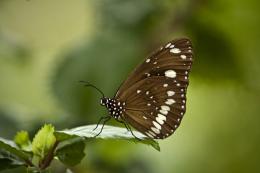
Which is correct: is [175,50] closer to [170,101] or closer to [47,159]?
[170,101]

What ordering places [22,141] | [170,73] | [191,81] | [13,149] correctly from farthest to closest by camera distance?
[191,81] < [170,73] < [22,141] < [13,149]

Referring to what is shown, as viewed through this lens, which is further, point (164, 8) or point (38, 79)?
point (38, 79)

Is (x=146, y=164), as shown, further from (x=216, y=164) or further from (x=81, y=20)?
(x=81, y=20)

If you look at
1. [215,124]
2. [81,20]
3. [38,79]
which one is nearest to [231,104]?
[215,124]

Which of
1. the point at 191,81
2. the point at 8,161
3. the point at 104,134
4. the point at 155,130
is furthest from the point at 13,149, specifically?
the point at 191,81

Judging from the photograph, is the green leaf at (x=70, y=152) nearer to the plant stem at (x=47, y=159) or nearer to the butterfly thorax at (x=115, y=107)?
the plant stem at (x=47, y=159)
